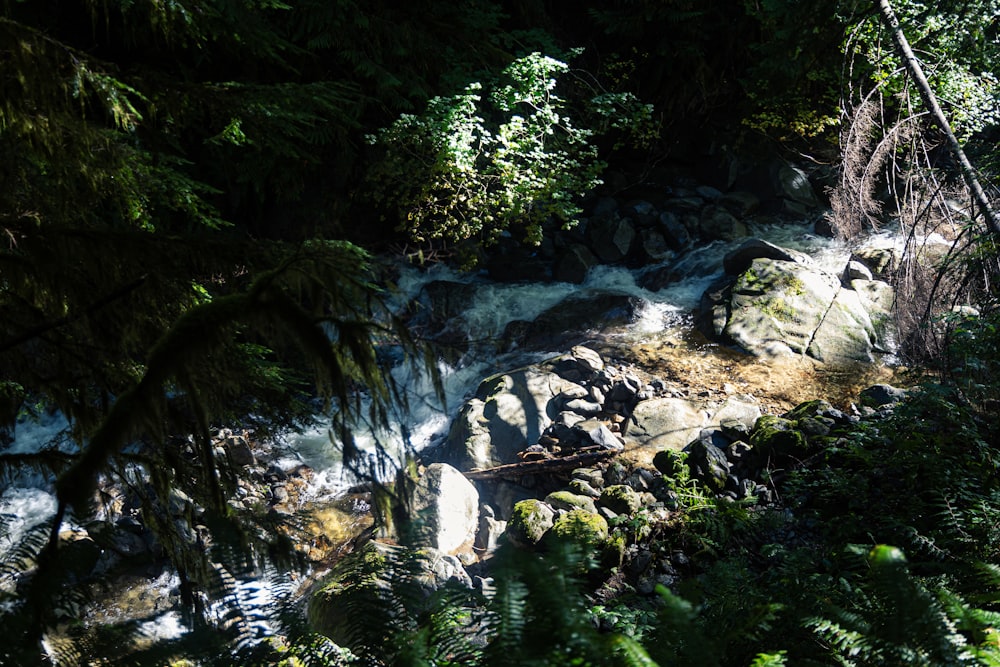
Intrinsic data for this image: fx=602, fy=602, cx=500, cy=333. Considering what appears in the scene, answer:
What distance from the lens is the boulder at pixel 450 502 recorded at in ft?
18.2

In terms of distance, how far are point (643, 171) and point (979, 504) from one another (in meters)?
10.4

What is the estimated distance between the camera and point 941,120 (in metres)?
5.30

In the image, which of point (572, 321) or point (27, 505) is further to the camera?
point (572, 321)

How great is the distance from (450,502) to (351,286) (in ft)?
13.3

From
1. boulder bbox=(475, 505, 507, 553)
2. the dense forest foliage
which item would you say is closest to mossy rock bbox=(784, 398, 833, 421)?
the dense forest foliage

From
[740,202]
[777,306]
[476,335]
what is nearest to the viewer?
[777,306]

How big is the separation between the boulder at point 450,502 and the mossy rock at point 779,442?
2759 mm

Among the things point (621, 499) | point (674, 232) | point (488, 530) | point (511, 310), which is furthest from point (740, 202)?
point (488, 530)

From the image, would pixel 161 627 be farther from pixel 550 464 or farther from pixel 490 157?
pixel 490 157

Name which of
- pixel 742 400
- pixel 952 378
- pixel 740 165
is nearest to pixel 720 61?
pixel 740 165

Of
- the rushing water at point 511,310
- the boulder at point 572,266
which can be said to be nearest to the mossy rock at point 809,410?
the rushing water at point 511,310

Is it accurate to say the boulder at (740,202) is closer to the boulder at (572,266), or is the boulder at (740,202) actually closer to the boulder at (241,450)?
the boulder at (572,266)

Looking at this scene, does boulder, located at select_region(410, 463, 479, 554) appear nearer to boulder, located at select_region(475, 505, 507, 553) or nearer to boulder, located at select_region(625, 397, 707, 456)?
boulder, located at select_region(475, 505, 507, 553)

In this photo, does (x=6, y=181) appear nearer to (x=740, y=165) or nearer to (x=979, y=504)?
(x=979, y=504)
